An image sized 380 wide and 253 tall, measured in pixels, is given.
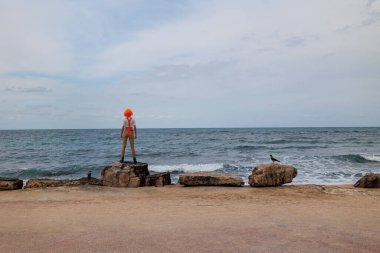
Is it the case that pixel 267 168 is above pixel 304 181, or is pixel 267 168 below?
above

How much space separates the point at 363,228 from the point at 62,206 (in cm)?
627

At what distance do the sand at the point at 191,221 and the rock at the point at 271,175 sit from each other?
80 cm

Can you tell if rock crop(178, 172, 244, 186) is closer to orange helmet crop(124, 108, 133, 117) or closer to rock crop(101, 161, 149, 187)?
rock crop(101, 161, 149, 187)

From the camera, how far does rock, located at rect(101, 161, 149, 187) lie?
10.8 meters

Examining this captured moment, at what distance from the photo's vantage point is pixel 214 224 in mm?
6023

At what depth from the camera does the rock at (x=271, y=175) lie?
34.5 ft

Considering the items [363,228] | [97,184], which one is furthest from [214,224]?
[97,184]

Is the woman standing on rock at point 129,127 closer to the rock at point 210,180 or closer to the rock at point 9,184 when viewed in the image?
the rock at point 210,180

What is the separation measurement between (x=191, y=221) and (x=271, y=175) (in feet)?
16.5

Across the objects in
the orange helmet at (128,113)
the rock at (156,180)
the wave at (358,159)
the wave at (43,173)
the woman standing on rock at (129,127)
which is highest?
the orange helmet at (128,113)

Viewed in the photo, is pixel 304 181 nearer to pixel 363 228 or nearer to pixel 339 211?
pixel 339 211

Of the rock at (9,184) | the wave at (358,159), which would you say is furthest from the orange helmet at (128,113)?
the wave at (358,159)

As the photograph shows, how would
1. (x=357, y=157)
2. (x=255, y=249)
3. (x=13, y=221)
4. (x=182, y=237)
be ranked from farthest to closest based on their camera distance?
1. (x=357, y=157)
2. (x=13, y=221)
3. (x=182, y=237)
4. (x=255, y=249)

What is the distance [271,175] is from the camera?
10.6m
